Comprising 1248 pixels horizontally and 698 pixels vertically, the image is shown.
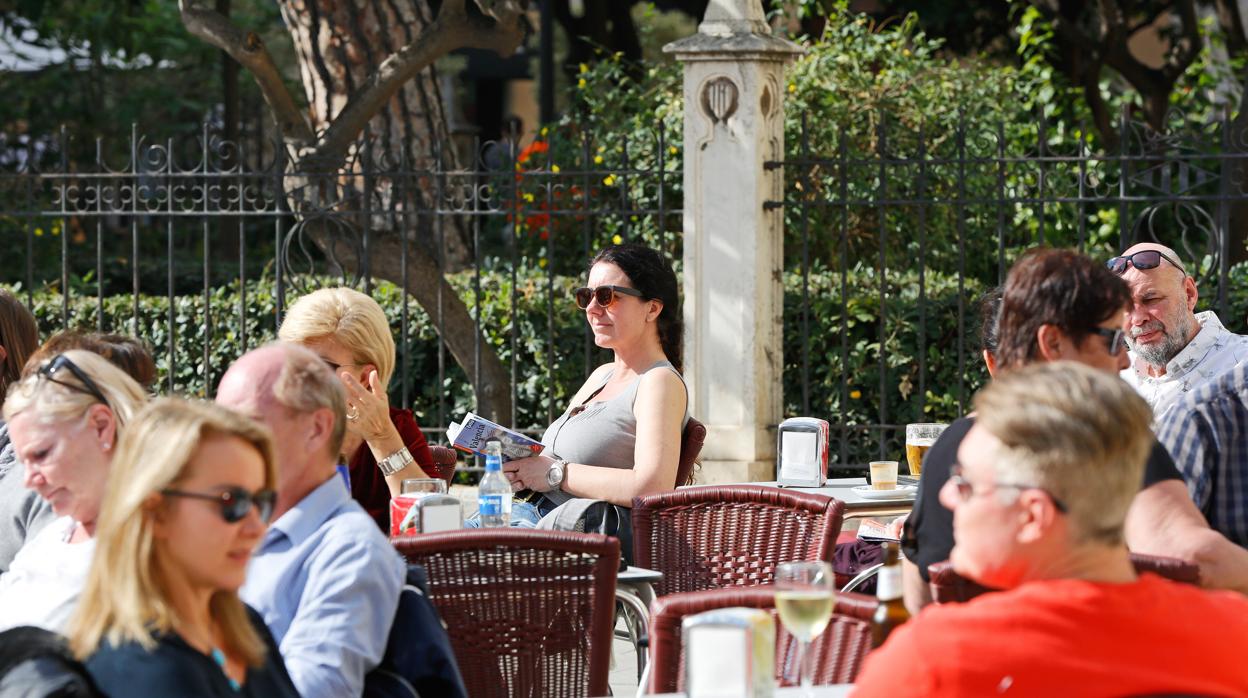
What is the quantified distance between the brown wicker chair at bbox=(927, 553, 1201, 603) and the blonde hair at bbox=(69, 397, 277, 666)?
1176 millimetres

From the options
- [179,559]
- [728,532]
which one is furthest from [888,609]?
[728,532]

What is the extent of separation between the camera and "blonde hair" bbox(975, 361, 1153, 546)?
2.22m

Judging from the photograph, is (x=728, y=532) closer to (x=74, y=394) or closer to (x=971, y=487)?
(x=74, y=394)

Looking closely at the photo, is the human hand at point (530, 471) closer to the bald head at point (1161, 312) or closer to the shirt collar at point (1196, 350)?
the bald head at point (1161, 312)

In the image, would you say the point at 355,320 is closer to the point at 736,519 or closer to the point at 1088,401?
the point at 736,519

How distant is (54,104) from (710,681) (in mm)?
16566

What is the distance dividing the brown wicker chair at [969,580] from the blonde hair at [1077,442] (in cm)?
72

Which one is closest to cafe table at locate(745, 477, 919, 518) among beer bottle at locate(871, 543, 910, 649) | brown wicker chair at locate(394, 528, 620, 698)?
brown wicker chair at locate(394, 528, 620, 698)

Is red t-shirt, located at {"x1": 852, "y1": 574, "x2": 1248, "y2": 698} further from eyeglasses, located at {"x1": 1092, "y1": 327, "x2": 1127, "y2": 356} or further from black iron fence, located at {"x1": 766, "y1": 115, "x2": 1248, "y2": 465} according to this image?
black iron fence, located at {"x1": 766, "y1": 115, "x2": 1248, "y2": 465}

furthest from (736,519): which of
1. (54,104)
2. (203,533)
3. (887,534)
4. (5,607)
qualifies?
(54,104)

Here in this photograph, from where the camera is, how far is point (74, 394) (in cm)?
327

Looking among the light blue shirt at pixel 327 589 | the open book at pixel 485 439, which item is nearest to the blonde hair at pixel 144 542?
the light blue shirt at pixel 327 589

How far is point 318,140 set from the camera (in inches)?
373

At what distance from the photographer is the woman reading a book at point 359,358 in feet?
14.5
